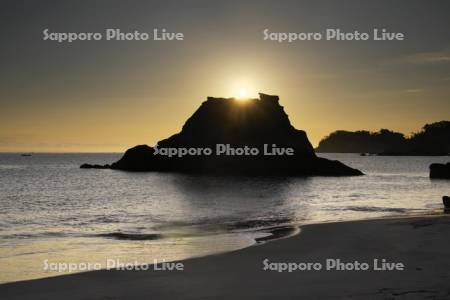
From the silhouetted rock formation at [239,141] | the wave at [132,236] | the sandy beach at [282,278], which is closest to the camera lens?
the sandy beach at [282,278]

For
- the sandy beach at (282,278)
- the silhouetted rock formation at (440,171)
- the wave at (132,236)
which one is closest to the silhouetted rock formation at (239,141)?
the silhouetted rock formation at (440,171)

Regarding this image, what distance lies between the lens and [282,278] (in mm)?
13047

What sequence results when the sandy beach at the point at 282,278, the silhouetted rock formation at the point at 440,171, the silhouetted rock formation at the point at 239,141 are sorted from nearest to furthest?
the sandy beach at the point at 282,278 < the silhouetted rock formation at the point at 440,171 < the silhouetted rock formation at the point at 239,141

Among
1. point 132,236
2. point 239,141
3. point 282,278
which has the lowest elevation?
point 132,236

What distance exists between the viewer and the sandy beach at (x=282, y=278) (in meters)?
11.2

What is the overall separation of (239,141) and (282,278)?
115 meters

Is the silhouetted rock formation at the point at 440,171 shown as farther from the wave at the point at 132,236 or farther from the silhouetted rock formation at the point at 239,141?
the wave at the point at 132,236

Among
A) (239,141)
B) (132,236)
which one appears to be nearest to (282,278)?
(132,236)

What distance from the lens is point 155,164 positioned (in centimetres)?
13312

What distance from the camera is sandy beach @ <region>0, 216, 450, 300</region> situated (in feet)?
36.7

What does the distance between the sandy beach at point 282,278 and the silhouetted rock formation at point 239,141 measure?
102139mm

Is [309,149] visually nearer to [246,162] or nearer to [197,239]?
[246,162]

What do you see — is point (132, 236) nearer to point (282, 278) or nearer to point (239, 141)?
point (282, 278)

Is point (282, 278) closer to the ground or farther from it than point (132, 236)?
farther from it
